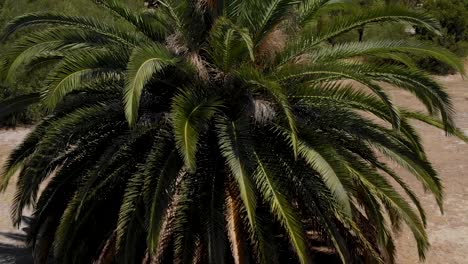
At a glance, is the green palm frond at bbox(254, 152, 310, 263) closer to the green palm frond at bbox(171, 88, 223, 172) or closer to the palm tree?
the palm tree

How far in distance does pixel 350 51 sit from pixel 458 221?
4952 mm

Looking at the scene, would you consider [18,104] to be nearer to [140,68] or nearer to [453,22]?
[140,68]

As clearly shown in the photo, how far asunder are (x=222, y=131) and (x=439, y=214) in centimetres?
609

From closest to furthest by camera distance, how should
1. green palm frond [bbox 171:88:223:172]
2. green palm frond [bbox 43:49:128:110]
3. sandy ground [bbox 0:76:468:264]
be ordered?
1. green palm frond [bbox 171:88:223:172]
2. green palm frond [bbox 43:49:128:110]
3. sandy ground [bbox 0:76:468:264]

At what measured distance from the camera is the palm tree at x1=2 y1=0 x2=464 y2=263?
6586 millimetres

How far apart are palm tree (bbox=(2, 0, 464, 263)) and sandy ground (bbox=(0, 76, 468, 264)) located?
2656 millimetres

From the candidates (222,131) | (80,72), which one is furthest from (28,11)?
(222,131)

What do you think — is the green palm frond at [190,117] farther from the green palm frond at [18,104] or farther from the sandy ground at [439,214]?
the sandy ground at [439,214]

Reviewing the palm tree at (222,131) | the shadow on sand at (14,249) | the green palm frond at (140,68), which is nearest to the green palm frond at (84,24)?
the palm tree at (222,131)

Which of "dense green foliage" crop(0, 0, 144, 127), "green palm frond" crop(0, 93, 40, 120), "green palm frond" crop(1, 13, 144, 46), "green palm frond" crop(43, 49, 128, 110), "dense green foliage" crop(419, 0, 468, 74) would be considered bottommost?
"green palm frond" crop(43, 49, 128, 110)

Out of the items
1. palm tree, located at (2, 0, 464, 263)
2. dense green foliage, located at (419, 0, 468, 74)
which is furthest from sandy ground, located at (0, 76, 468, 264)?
dense green foliage, located at (419, 0, 468, 74)

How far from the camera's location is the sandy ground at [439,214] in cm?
989

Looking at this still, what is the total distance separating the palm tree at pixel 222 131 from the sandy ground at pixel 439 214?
266 centimetres

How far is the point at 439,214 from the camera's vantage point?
11312mm
